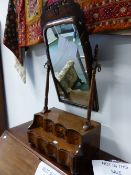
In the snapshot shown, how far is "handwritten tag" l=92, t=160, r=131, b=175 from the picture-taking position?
89 cm

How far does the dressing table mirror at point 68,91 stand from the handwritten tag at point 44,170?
3 centimetres

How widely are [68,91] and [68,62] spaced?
17cm

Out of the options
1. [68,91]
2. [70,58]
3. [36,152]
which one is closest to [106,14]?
[70,58]

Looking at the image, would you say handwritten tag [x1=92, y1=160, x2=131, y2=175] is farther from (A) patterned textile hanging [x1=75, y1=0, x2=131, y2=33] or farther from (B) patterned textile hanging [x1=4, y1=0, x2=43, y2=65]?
(B) patterned textile hanging [x1=4, y1=0, x2=43, y2=65]

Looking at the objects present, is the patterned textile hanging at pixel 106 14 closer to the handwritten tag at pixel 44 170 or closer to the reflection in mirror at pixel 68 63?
the reflection in mirror at pixel 68 63

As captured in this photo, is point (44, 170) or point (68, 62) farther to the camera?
point (68, 62)

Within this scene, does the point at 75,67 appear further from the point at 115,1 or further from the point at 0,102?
the point at 0,102

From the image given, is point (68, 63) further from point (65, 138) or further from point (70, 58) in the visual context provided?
point (65, 138)

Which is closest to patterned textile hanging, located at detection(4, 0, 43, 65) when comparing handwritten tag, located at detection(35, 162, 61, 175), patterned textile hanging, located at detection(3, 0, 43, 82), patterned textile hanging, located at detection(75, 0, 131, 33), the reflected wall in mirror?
patterned textile hanging, located at detection(3, 0, 43, 82)

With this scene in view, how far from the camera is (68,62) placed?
1.10 m

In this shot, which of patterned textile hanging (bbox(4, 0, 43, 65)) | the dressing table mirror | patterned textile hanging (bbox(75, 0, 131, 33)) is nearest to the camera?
patterned textile hanging (bbox(75, 0, 131, 33))

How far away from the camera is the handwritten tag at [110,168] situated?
887 millimetres

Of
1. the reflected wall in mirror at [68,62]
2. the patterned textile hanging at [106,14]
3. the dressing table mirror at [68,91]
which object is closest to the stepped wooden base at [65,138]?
the dressing table mirror at [68,91]

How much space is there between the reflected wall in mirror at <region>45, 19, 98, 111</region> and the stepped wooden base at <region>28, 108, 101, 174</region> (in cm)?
11
